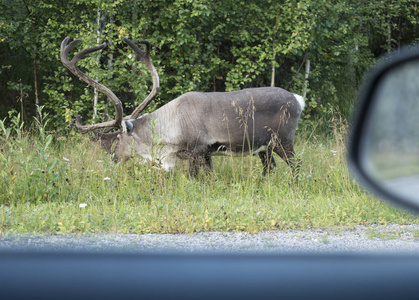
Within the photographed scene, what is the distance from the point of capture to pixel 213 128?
7.16 metres

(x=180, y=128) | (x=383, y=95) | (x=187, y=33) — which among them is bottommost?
(x=180, y=128)

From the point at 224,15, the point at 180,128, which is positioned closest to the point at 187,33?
the point at 224,15

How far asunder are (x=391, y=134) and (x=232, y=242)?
7.70 feet

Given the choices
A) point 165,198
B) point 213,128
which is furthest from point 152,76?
point 165,198

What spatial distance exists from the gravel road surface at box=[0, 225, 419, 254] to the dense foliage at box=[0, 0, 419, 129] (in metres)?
5.55

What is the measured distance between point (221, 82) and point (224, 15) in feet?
6.66

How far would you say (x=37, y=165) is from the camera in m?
6.04

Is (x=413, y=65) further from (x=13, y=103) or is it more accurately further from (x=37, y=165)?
(x=13, y=103)

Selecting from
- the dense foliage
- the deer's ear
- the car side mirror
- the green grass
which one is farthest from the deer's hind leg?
the car side mirror

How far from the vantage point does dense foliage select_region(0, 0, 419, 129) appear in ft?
33.0

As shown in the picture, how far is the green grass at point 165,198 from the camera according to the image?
465 cm

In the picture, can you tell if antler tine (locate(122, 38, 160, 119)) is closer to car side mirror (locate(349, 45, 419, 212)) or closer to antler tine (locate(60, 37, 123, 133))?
antler tine (locate(60, 37, 123, 133))

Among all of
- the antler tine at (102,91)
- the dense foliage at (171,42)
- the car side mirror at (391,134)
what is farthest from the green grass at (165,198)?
the dense foliage at (171,42)

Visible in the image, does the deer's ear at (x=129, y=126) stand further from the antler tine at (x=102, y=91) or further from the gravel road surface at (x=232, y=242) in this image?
the gravel road surface at (x=232, y=242)
